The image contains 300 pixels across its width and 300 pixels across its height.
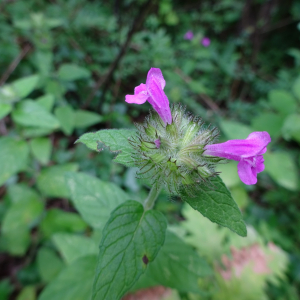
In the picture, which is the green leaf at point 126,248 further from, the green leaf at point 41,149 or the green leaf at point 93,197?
the green leaf at point 41,149

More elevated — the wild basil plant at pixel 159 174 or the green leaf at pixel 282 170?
the wild basil plant at pixel 159 174

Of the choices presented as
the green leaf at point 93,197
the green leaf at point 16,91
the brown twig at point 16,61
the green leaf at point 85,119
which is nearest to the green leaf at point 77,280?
the green leaf at point 93,197

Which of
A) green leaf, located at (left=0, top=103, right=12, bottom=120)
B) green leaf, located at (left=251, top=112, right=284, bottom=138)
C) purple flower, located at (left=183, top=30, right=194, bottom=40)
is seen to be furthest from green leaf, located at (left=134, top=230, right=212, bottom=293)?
purple flower, located at (left=183, top=30, right=194, bottom=40)

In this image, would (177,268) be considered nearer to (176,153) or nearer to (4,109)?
(176,153)

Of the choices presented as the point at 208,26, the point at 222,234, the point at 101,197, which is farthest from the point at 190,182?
the point at 208,26

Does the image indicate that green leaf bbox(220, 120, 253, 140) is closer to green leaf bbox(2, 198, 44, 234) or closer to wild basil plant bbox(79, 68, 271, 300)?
wild basil plant bbox(79, 68, 271, 300)

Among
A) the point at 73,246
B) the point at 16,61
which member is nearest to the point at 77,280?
the point at 73,246
